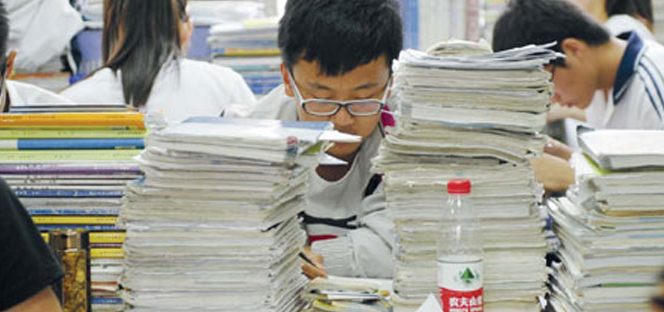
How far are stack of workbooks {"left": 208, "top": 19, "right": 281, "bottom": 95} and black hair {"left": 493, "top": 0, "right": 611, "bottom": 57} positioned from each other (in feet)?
4.27

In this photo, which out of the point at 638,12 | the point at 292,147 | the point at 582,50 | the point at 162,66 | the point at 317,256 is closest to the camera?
the point at 292,147

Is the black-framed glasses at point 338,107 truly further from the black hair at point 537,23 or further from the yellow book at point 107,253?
the black hair at point 537,23

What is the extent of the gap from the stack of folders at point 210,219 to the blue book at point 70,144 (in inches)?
3.4

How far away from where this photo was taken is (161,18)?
2961 mm

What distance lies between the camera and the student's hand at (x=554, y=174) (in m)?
2.45

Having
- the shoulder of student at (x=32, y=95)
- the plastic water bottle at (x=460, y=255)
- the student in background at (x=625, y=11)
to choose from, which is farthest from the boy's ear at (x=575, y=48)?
the shoulder of student at (x=32, y=95)

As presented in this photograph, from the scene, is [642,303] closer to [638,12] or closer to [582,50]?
[582,50]

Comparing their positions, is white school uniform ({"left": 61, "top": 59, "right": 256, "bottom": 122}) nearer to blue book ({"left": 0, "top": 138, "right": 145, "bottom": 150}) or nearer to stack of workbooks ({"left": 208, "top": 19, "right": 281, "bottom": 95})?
stack of workbooks ({"left": 208, "top": 19, "right": 281, "bottom": 95})

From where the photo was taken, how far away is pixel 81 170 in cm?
143

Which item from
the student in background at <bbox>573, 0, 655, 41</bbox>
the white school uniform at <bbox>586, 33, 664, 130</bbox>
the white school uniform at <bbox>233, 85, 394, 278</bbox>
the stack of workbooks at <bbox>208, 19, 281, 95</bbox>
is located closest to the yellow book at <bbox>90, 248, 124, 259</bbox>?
the white school uniform at <bbox>233, 85, 394, 278</bbox>

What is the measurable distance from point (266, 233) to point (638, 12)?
111 inches

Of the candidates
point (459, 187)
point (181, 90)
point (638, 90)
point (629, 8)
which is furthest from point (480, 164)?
A: point (629, 8)

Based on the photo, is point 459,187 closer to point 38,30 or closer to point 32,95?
point 32,95

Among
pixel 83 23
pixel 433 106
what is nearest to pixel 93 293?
pixel 433 106
